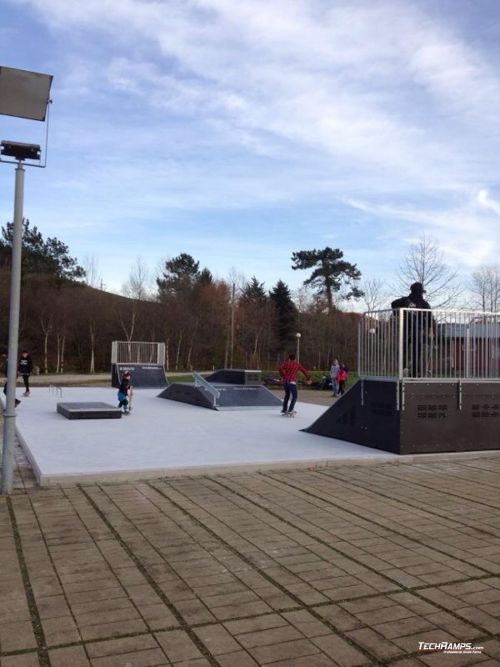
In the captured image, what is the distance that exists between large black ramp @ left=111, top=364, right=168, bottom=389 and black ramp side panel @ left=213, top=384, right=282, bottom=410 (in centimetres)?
970

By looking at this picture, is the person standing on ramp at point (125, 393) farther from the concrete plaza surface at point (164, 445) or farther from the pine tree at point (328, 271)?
the pine tree at point (328, 271)

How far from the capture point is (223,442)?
445 inches

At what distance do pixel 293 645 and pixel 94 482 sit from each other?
488 cm

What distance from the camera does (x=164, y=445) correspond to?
10703 mm

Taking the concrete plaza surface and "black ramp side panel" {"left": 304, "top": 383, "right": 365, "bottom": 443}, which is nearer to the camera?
the concrete plaza surface

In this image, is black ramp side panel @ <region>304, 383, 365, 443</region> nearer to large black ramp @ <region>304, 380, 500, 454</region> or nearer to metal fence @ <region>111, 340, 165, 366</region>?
large black ramp @ <region>304, 380, 500, 454</region>

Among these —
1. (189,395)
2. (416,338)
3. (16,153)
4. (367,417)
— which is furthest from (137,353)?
(16,153)

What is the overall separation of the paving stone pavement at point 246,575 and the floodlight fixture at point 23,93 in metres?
4.35

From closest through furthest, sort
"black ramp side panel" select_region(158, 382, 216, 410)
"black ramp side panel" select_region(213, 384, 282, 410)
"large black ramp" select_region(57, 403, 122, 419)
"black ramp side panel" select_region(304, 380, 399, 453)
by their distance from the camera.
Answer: "black ramp side panel" select_region(304, 380, 399, 453), "large black ramp" select_region(57, 403, 122, 419), "black ramp side panel" select_region(213, 384, 282, 410), "black ramp side panel" select_region(158, 382, 216, 410)

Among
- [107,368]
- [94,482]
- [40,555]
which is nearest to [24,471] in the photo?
[94,482]

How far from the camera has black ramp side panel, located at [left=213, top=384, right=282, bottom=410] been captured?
18.9 m

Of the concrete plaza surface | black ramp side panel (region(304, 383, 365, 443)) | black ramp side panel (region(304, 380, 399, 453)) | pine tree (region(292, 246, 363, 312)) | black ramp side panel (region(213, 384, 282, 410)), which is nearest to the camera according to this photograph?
the concrete plaza surface

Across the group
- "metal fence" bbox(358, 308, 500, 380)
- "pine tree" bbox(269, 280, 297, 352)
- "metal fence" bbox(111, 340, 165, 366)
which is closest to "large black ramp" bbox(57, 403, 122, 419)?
"metal fence" bbox(358, 308, 500, 380)

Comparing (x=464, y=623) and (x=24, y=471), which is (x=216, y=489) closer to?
(x=24, y=471)
